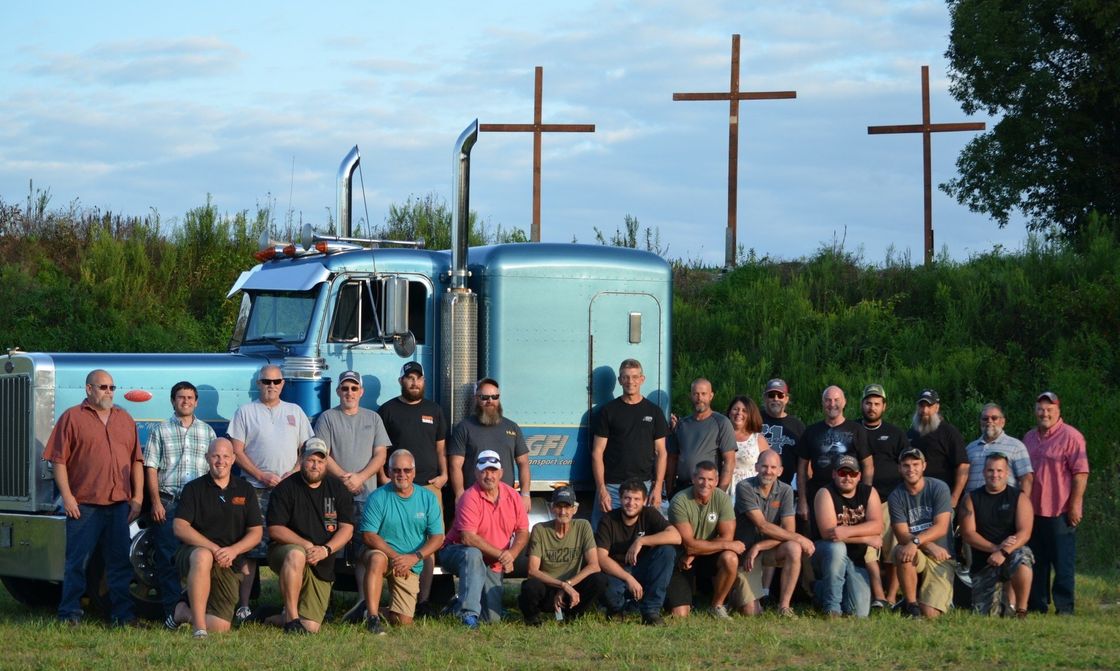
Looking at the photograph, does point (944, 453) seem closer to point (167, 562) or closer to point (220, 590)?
point (220, 590)

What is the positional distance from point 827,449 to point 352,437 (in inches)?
151

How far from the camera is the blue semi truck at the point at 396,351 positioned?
10781mm

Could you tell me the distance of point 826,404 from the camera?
1163 cm

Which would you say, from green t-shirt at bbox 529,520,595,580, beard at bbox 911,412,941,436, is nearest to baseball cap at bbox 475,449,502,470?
green t-shirt at bbox 529,520,595,580

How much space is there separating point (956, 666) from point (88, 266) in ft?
63.3

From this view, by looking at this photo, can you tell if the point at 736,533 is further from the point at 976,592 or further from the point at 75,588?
the point at 75,588

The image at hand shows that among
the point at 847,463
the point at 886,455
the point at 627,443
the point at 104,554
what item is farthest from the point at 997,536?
the point at 104,554

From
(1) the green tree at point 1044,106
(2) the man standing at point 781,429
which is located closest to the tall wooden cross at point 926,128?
(1) the green tree at point 1044,106

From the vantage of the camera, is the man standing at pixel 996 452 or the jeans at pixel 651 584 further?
the man standing at pixel 996 452

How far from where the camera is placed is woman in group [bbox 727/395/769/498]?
11773 mm

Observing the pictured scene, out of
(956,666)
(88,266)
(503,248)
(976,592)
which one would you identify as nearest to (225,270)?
(88,266)

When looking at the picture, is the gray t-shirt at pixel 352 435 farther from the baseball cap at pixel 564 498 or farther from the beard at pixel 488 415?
the baseball cap at pixel 564 498

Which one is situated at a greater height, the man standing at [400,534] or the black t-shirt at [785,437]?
the black t-shirt at [785,437]

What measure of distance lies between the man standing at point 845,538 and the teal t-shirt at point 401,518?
9.95 feet
